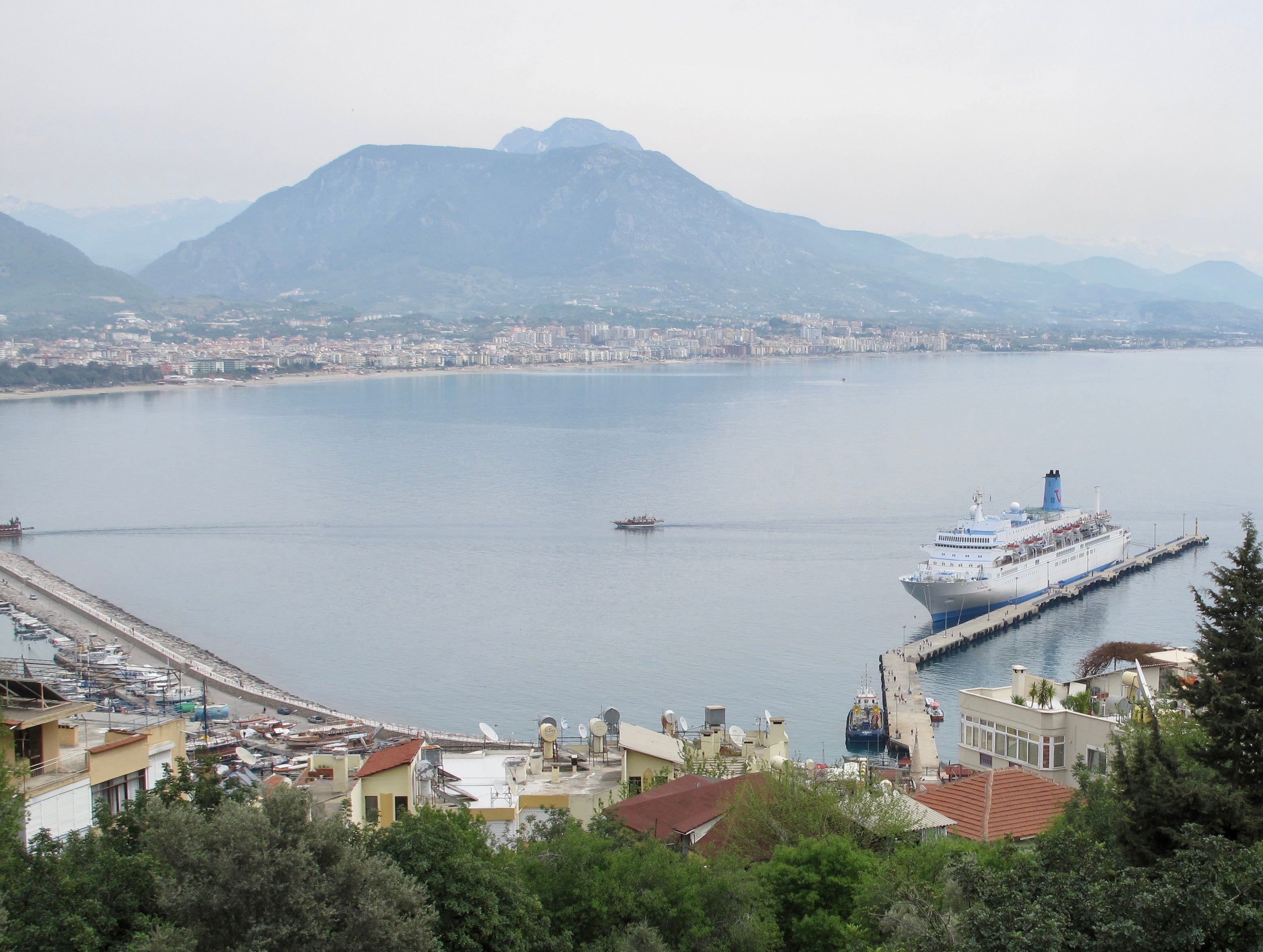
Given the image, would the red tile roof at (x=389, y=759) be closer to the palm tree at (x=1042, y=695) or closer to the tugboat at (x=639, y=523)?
the palm tree at (x=1042, y=695)

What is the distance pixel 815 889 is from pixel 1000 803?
7.71 ft

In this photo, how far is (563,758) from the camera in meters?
11.5

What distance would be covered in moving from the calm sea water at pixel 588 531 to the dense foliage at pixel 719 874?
35.4 ft

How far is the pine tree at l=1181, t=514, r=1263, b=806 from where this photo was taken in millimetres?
6316

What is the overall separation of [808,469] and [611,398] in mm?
37865

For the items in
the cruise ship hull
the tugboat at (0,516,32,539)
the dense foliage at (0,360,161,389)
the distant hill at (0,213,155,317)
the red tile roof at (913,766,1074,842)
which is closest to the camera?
the red tile roof at (913,766,1074,842)

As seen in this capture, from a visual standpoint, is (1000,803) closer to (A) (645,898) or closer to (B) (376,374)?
(A) (645,898)

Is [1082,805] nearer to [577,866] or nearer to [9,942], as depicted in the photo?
[577,866]

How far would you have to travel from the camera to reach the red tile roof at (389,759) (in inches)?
352

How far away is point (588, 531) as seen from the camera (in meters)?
37.4

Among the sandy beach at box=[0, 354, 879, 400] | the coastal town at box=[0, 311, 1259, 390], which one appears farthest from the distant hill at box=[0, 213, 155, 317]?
the sandy beach at box=[0, 354, 879, 400]

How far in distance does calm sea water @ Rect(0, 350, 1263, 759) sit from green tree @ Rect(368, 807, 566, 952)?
12.2 metres

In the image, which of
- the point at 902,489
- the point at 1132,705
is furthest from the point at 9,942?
the point at 902,489

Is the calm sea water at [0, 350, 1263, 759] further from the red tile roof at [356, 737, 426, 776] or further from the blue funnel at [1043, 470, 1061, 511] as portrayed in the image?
the red tile roof at [356, 737, 426, 776]
